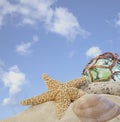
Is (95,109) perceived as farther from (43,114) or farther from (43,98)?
(43,98)

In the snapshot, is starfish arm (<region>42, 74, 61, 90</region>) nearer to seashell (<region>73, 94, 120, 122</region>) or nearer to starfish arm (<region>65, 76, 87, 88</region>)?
starfish arm (<region>65, 76, 87, 88</region>)

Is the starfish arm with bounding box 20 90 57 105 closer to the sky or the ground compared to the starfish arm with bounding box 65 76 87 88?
closer to the ground

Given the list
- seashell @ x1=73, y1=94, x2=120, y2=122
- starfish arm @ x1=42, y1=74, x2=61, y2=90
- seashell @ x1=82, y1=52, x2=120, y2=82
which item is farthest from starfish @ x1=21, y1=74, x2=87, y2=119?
seashell @ x1=73, y1=94, x2=120, y2=122

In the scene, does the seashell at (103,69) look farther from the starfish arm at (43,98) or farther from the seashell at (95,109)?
the seashell at (95,109)

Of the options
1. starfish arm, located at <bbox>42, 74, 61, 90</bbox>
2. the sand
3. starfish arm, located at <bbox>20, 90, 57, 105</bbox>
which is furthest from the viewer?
starfish arm, located at <bbox>42, 74, 61, 90</bbox>

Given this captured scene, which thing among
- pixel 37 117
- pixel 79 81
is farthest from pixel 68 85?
pixel 37 117

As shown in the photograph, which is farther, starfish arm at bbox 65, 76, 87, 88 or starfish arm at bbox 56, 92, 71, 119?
starfish arm at bbox 65, 76, 87, 88

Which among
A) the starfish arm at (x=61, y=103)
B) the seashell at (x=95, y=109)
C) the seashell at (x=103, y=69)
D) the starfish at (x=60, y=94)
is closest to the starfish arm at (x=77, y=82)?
the starfish at (x=60, y=94)
